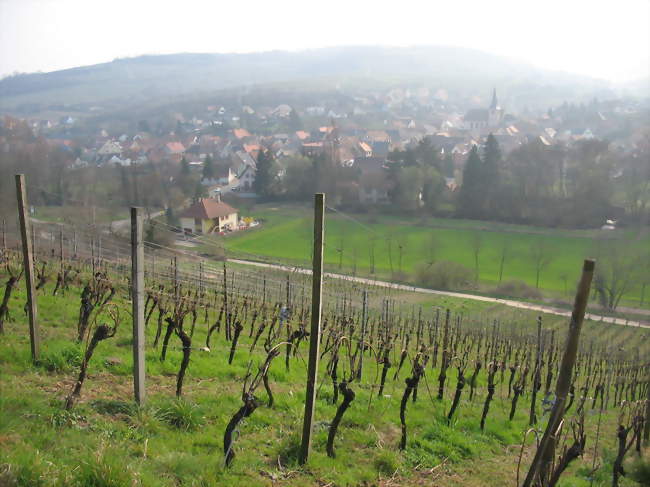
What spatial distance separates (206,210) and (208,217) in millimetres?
1126

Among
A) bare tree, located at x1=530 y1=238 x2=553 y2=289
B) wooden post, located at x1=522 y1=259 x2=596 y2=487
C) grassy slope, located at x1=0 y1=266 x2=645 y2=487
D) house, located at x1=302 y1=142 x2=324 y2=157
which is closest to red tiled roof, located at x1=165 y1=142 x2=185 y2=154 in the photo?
house, located at x1=302 y1=142 x2=324 y2=157

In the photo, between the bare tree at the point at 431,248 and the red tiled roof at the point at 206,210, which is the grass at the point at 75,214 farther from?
the bare tree at the point at 431,248

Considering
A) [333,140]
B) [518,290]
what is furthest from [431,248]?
[333,140]

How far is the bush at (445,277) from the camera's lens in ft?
102

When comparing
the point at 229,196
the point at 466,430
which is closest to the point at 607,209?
the point at 229,196

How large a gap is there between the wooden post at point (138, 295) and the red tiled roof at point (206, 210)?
32544mm

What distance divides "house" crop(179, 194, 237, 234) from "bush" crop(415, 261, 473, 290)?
15.5m

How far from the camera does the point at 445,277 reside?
102ft

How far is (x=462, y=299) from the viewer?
28.5 metres

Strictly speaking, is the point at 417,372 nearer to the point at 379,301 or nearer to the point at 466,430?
the point at 466,430

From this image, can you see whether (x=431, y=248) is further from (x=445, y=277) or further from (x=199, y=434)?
(x=199, y=434)

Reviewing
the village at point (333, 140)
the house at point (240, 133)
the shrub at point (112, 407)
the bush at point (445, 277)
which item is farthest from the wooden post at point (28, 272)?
the house at point (240, 133)

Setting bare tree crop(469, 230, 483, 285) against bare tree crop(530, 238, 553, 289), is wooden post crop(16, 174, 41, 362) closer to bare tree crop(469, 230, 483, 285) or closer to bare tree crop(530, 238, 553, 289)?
bare tree crop(469, 230, 483, 285)

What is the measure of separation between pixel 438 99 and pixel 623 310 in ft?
502
